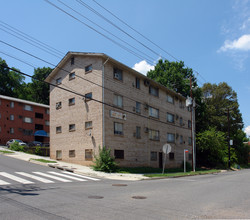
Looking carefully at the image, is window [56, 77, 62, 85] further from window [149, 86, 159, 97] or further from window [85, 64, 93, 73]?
window [149, 86, 159, 97]

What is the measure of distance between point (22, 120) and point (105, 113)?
102 ft

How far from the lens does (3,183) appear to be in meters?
11.8

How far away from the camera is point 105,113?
2334 centimetres

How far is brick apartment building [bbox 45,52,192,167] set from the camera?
23844 mm

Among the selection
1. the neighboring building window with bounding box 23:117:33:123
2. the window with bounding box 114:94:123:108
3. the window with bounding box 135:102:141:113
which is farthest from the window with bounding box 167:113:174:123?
the neighboring building window with bounding box 23:117:33:123

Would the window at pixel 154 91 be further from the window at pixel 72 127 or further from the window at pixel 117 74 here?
the window at pixel 72 127

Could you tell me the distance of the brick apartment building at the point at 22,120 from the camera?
150ft

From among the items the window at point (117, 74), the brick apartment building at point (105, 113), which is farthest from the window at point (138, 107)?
the window at point (117, 74)

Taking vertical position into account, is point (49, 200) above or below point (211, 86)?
below

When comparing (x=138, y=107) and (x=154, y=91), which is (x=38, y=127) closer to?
(x=154, y=91)

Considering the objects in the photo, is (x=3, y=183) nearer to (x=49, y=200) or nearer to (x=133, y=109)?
(x=49, y=200)

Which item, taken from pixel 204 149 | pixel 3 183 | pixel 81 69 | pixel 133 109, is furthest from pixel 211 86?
pixel 3 183

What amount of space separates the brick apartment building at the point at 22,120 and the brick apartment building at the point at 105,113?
66.7 ft

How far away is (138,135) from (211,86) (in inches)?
1320
